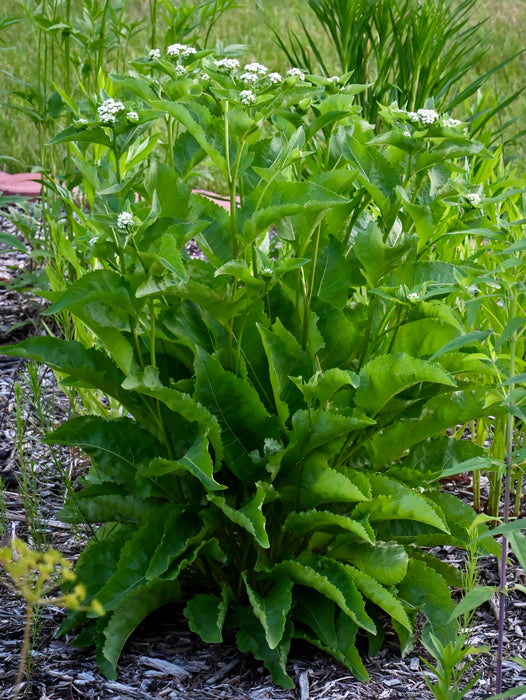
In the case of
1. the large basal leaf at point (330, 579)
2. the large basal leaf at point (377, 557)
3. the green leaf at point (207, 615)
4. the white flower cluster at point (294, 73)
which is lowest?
the green leaf at point (207, 615)

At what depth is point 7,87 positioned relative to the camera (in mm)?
6531

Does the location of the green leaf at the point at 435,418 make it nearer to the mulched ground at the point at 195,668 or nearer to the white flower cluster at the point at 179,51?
the mulched ground at the point at 195,668

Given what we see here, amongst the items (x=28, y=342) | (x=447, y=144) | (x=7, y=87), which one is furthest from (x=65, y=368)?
(x=7, y=87)

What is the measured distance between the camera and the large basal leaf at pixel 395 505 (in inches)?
67.1

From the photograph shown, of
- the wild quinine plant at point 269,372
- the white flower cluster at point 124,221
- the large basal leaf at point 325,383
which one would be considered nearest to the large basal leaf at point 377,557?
the wild quinine plant at point 269,372

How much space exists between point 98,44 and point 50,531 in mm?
1540

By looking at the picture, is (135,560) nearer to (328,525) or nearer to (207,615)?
(207,615)

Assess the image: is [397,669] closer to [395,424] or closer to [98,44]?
[395,424]

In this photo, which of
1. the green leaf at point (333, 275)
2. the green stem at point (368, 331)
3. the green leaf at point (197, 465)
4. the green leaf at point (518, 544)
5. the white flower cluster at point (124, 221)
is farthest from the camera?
the green leaf at point (333, 275)

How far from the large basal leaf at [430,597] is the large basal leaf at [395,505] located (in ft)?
0.49

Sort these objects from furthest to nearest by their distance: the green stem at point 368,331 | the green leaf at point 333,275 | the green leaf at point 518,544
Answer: the green leaf at point 333,275, the green stem at point 368,331, the green leaf at point 518,544

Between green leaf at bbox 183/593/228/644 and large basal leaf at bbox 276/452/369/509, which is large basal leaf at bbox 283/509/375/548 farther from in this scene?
green leaf at bbox 183/593/228/644

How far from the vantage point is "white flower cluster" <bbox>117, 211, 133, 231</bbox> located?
4.78ft

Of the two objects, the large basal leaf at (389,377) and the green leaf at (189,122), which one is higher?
the green leaf at (189,122)
